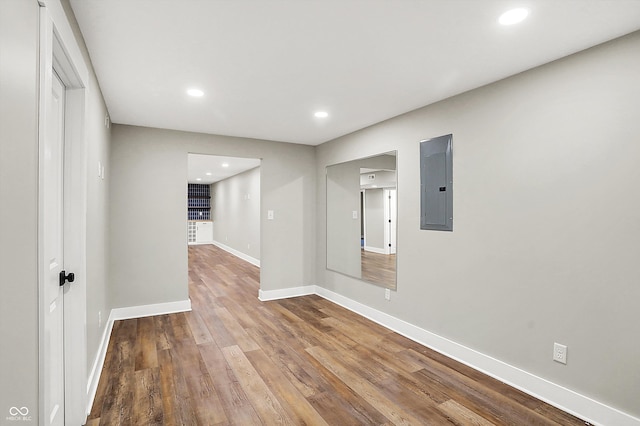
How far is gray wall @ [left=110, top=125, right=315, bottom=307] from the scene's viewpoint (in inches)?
154

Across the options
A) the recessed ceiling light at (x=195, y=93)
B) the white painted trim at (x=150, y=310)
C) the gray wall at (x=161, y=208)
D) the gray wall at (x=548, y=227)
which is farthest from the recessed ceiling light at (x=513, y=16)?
the white painted trim at (x=150, y=310)

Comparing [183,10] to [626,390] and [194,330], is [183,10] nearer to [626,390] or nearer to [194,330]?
[194,330]

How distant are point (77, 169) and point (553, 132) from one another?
3168 millimetres

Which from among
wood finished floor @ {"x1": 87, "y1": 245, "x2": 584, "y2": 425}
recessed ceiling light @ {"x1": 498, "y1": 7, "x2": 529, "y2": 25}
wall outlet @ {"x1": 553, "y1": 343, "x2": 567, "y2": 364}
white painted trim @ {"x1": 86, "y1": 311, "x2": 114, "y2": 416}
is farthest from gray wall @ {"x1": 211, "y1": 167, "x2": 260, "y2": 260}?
recessed ceiling light @ {"x1": 498, "y1": 7, "x2": 529, "y2": 25}

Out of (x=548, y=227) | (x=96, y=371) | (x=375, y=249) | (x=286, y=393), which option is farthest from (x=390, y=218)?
(x=96, y=371)

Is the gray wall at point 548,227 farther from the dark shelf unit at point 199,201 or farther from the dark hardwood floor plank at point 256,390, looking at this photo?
the dark shelf unit at point 199,201

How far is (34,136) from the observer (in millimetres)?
1069

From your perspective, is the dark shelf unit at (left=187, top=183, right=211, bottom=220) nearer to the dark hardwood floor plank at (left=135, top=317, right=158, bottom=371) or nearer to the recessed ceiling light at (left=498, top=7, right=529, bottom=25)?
the dark hardwood floor plank at (left=135, top=317, right=158, bottom=371)

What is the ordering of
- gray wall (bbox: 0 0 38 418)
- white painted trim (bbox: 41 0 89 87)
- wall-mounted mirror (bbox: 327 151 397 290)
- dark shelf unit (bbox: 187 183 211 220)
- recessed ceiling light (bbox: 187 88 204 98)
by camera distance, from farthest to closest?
dark shelf unit (bbox: 187 183 211 220) < wall-mounted mirror (bbox: 327 151 397 290) < recessed ceiling light (bbox: 187 88 204 98) < white painted trim (bbox: 41 0 89 87) < gray wall (bbox: 0 0 38 418)

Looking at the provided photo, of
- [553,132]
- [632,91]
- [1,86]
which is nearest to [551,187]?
[553,132]

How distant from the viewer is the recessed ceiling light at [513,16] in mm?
1700

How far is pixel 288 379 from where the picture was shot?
255 centimetres

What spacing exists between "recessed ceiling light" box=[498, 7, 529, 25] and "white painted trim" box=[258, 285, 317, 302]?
4.19 metres

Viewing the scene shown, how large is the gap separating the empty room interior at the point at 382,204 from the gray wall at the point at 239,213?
12.1 feet
